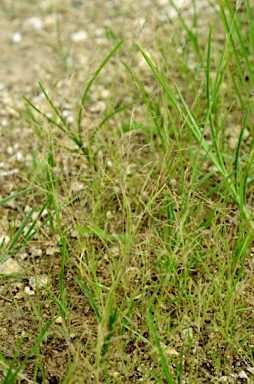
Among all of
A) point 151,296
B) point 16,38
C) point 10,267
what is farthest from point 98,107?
point 151,296

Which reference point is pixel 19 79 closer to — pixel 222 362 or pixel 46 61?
pixel 46 61

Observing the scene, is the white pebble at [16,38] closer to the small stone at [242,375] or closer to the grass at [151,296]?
the grass at [151,296]

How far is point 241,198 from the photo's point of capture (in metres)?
1.72

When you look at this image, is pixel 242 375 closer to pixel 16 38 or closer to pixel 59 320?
pixel 59 320

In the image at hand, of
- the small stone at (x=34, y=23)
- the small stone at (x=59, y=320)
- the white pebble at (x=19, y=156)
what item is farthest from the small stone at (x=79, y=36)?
the small stone at (x=59, y=320)

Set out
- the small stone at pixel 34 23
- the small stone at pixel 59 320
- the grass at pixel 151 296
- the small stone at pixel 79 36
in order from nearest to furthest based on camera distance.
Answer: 1. the grass at pixel 151 296
2. the small stone at pixel 59 320
3. the small stone at pixel 79 36
4. the small stone at pixel 34 23

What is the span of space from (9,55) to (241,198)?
1.59 meters

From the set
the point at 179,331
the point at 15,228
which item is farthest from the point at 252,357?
the point at 15,228

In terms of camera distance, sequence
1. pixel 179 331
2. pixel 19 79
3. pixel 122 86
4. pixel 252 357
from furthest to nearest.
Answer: pixel 19 79 → pixel 122 86 → pixel 179 331 → pixel 252 357

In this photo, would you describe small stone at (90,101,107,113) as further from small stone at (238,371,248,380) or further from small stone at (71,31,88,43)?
small stone at (238,371,248,380)

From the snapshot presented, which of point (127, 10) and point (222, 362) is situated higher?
point (127, 10)

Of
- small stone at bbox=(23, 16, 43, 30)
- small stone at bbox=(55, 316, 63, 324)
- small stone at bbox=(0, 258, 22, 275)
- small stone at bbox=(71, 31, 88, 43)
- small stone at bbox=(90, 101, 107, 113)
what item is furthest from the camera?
small stone at bbox=(23, 16, 43, 30)

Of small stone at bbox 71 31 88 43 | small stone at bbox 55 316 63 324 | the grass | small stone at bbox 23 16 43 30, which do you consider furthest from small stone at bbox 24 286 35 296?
small stone at bbox 23 16 43 30

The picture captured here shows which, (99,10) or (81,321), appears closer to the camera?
(81,321)
